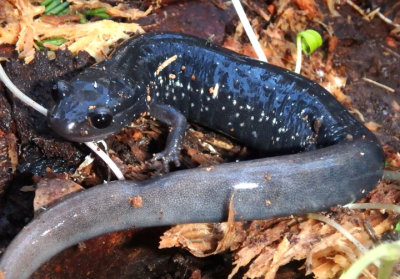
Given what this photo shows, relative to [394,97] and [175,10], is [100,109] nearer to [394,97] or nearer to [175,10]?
[175,10]

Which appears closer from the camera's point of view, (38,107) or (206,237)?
(206,237)

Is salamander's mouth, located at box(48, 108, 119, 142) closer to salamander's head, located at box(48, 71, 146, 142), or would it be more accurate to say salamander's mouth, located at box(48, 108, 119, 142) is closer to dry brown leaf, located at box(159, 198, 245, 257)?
salamander's head, located at box(48, 71, 146, 142)

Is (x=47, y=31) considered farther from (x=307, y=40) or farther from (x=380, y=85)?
(x=380, y=85)

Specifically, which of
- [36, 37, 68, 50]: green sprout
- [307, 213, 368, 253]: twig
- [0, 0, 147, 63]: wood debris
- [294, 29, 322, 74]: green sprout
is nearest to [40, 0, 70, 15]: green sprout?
[0, 0, 147, 63]: wood debris

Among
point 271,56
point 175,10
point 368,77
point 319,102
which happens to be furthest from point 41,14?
point 368,77

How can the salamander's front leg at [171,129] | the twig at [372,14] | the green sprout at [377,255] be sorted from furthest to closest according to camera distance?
the twig at [372,14] < the salamander's front leg at [171,129] < the green sprout at [377,255]

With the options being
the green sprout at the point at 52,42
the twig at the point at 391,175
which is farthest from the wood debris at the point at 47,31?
Result: the twig at the point at 391,175

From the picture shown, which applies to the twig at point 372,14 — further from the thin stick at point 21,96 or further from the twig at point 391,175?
the thin stick at point 21,96

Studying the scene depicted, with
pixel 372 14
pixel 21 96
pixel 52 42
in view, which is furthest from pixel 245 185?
pixel 372 14
